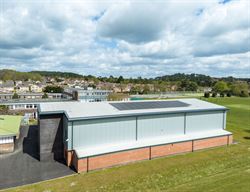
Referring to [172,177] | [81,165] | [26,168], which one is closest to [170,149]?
[172,177]

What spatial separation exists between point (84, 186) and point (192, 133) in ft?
48.1

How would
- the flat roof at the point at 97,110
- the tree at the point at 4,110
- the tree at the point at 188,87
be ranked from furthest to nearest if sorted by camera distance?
the tree at the point at 188,87 < the tree at the point at 4,110 < the flat roof at the point at 97,110

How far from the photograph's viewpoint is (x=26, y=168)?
17.4 m

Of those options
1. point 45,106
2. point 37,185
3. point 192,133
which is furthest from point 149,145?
point 45,106

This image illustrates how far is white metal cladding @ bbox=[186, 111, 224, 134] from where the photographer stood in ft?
78.7

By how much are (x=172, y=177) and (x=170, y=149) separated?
18.5 ft

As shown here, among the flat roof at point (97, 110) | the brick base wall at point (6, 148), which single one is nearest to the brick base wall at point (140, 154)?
the flat roof at point (97, 110)

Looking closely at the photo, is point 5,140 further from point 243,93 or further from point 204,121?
point 243,93

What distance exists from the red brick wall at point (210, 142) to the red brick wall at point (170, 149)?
1.03 m

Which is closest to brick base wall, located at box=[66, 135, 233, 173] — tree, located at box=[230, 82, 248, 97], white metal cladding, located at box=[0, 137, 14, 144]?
white metal cladding, located at box=[0, 137, 14, 144]

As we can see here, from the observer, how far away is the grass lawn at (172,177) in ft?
45.0

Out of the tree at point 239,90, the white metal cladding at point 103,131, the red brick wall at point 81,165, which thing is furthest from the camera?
the tree at point 239,90

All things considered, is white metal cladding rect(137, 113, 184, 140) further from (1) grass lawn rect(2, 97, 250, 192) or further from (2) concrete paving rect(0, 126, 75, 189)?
(2) concrete paving rect(0, 126, 75, 189)

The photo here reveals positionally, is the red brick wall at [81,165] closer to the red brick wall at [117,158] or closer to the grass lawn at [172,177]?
the red brick wall at [117,158]
